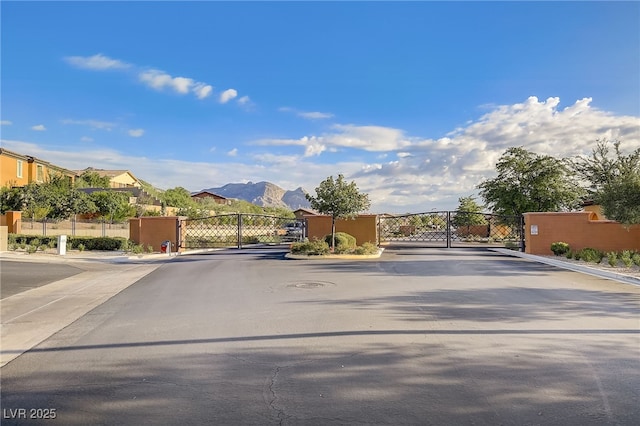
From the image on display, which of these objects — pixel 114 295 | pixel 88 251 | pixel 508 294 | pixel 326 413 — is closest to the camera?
pixel 326 413

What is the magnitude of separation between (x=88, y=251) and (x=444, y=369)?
26603 mm

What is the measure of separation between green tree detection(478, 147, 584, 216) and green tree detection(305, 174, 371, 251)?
12.6 m

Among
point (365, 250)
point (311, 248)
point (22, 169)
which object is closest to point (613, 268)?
point (365, 250)

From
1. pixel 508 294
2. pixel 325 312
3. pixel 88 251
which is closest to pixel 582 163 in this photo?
pixel 508 294

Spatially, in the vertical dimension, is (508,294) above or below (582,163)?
below

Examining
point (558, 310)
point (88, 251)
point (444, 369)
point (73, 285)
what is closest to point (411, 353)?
point (444, 369)

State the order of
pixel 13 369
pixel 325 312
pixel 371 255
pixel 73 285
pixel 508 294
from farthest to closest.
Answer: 1. pixel 371 255
2. pixel 73 285
3. pixel 508 294
4. pixel 325 312
5. pixel 13 369

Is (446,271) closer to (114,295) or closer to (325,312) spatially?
(325,312)

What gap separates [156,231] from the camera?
26.7 metres

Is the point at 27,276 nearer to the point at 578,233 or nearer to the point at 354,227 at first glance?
the point at 354,227

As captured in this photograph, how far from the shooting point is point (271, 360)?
6.05m

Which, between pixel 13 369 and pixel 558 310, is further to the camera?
pixel 558 310

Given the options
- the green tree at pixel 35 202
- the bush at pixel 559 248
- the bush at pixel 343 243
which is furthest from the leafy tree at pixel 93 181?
the bush at pixel 559 248

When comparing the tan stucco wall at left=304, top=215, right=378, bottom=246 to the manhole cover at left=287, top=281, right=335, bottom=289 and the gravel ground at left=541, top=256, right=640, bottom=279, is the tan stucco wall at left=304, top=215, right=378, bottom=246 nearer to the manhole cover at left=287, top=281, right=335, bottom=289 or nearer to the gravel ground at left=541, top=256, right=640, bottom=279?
the gravel ground at left=541, top=256, right=640, bottom=279
